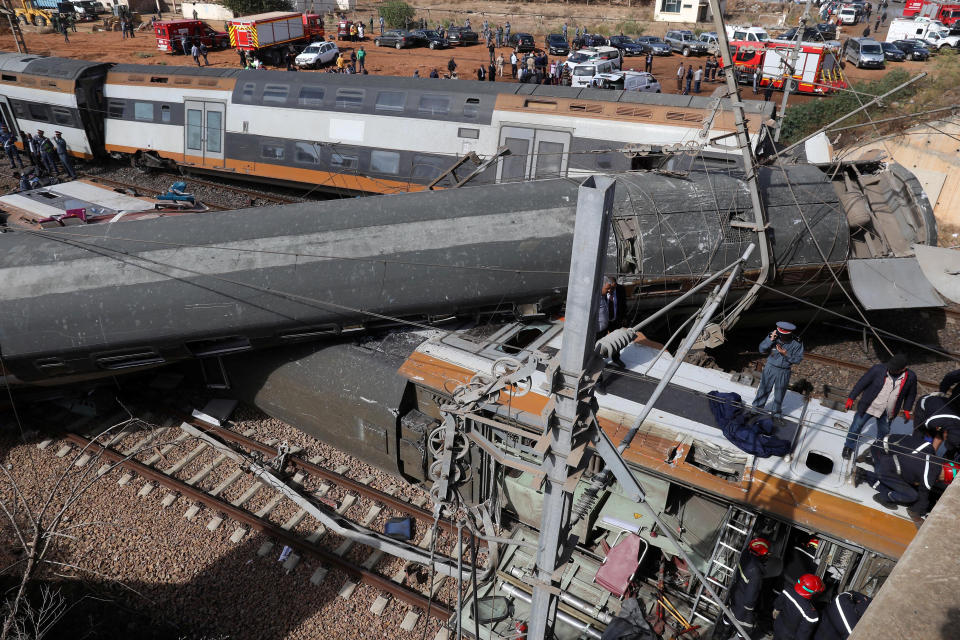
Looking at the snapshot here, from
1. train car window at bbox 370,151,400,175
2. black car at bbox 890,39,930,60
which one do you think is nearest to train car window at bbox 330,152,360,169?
train car window at bbox 370,151,400,175

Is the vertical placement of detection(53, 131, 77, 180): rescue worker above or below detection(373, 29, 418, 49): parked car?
below

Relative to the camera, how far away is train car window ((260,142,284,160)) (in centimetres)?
1989

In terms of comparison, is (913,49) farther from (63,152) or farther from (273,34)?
(63,152)

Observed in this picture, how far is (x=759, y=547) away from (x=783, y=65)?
31.5m

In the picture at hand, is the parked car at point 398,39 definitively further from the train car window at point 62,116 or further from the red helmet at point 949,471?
the red helmet at point 949,471

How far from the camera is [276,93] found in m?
19.7

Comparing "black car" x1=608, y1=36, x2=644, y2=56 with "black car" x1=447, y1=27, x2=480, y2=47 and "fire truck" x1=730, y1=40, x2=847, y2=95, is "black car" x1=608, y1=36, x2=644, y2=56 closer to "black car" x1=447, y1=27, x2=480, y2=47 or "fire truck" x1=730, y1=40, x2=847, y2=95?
"fire truck" x1=730, y1=40, x2=847, y2=95

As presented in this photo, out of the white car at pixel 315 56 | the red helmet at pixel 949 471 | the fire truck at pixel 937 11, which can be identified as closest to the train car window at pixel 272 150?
the red helmet at pixel 949 471

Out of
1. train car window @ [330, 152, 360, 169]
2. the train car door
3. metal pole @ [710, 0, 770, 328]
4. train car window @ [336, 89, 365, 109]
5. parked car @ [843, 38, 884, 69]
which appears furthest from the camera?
parked car @ [843, 38, 884, 69]

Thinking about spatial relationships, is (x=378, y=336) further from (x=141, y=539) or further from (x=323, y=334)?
(x=141, y=539)

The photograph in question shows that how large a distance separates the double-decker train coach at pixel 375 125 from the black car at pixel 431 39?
3122 cm

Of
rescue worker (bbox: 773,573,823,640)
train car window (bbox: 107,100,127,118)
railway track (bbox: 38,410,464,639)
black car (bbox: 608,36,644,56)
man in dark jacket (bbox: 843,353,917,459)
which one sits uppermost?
black car (bbox: 608,36,644,56)

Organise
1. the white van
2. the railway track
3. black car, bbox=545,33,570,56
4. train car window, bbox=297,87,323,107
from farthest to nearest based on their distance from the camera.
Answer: black car, bbox=545,33,570,56
the white van
train car window, bbox=297,87,323,107
the railway track

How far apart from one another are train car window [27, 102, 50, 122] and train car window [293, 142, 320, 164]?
12077 millimetres
